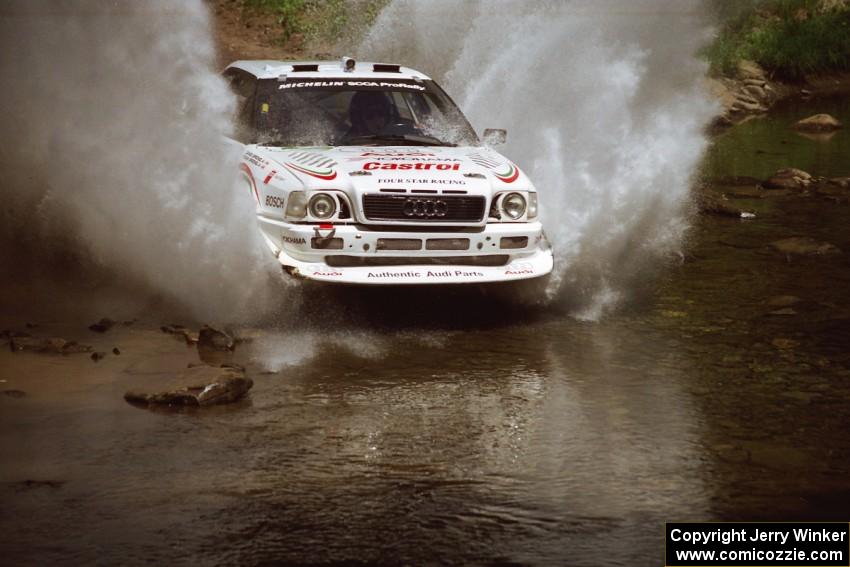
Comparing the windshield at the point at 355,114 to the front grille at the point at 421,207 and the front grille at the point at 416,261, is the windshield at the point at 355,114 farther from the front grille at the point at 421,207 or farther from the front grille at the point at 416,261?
the front grille at the point at 416,261

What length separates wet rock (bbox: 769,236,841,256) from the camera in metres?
10.6

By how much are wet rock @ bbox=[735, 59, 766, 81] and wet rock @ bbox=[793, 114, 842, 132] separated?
541 centimetres

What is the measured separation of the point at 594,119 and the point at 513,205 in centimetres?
346

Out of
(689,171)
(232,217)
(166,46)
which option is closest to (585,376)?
(232,217)

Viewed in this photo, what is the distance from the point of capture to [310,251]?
797 cm

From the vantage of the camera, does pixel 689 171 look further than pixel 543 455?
Yes

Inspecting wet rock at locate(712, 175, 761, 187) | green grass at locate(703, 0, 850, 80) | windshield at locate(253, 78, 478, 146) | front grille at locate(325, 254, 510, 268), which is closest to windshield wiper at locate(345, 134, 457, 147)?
windshield at locate(253, 78, 478, 146)

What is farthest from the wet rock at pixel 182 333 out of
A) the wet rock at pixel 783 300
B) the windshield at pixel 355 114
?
the wet rock at pixel 783 300

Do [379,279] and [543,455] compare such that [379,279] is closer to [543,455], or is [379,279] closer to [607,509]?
[543,455]

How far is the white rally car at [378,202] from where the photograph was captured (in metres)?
8.00

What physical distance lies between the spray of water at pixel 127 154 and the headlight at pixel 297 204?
34 cm

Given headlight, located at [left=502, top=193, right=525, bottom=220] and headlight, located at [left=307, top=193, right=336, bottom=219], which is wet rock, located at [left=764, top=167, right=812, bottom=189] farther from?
headlight, located at [left=307, top=193, right=336, bottom=219]

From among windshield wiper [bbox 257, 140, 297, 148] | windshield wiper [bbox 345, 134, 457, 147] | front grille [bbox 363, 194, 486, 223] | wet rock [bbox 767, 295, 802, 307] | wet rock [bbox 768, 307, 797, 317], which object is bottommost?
wet rock [bbox 767, 295, 802, 307]

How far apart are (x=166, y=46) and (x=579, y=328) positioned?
13.8 feet
